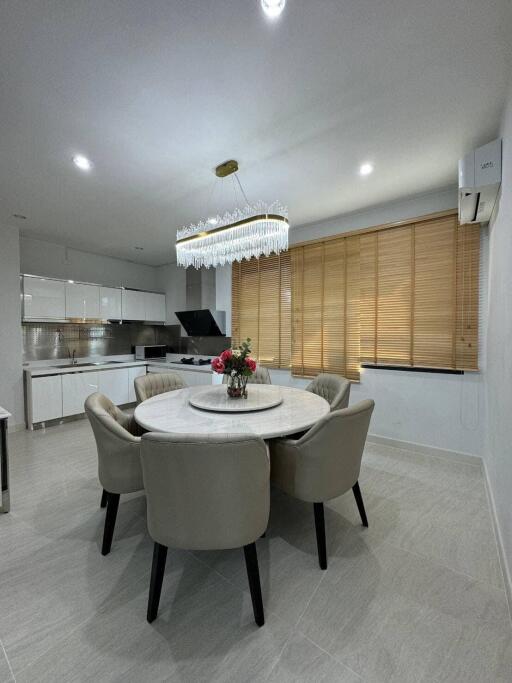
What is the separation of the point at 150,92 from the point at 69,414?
4.13m

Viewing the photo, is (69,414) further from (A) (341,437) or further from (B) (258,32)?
(B) (258,32)

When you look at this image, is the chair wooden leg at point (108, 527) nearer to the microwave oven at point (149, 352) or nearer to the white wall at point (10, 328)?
the white wall at point (10, 328)

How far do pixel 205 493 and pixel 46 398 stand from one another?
3.85 metres

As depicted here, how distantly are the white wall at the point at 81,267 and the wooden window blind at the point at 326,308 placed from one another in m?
3.32

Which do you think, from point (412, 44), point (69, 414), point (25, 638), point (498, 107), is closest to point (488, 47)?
point (412, 44)

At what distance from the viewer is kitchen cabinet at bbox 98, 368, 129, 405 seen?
473 cm

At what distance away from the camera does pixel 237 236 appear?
7.71 ft

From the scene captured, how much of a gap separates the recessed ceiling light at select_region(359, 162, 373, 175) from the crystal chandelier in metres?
0.84

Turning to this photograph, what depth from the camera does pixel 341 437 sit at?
1.65 meters

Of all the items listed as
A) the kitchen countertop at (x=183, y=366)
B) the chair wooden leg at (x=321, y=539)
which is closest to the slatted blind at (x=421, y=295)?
the chair wooden leg at (x=321, y=539)

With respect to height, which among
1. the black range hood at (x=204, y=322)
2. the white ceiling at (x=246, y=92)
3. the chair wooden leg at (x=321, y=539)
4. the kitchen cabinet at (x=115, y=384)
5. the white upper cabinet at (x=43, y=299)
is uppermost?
the white ceiling at (x=246, y=92)

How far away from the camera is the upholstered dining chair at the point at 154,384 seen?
9.36 feet

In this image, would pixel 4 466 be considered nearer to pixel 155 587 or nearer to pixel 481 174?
pixel 155 587

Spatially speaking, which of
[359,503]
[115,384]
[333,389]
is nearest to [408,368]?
[333,389]
